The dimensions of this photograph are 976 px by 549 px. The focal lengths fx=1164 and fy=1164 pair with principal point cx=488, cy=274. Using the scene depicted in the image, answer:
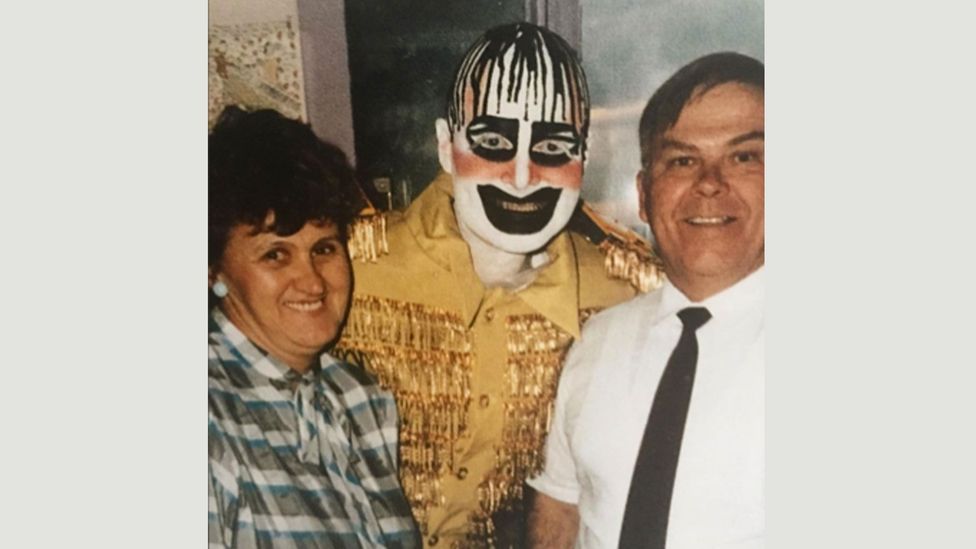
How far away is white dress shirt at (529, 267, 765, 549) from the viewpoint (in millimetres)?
2006

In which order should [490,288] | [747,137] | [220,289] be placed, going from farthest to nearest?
1. [220,289]
2. [490,288]
3. [747,137]

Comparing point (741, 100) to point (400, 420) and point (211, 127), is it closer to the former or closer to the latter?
point (400, 420)

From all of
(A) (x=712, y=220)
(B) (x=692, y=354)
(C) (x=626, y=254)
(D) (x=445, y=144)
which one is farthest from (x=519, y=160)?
(B) (x=692, y=354)

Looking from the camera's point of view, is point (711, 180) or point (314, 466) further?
point (314, 466)

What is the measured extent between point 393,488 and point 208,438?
38cm

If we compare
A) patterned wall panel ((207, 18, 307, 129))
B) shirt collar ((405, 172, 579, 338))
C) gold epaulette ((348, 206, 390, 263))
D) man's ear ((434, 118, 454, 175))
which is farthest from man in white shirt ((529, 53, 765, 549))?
patterned wall panel ((207, 18, 307, 129))

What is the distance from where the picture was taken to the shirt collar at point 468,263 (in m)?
2.07

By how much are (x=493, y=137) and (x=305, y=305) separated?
0.47 meters

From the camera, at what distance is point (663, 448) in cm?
202

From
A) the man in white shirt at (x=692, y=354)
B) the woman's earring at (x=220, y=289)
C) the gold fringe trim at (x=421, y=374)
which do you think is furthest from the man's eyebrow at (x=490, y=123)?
the woman's earring at (x=220, y=289)

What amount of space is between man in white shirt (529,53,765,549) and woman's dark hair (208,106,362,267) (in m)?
0.56

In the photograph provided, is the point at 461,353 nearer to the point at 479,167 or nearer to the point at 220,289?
the point at 479,167

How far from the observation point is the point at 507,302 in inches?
82.0

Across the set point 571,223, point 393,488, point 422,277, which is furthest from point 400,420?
point 571,223
